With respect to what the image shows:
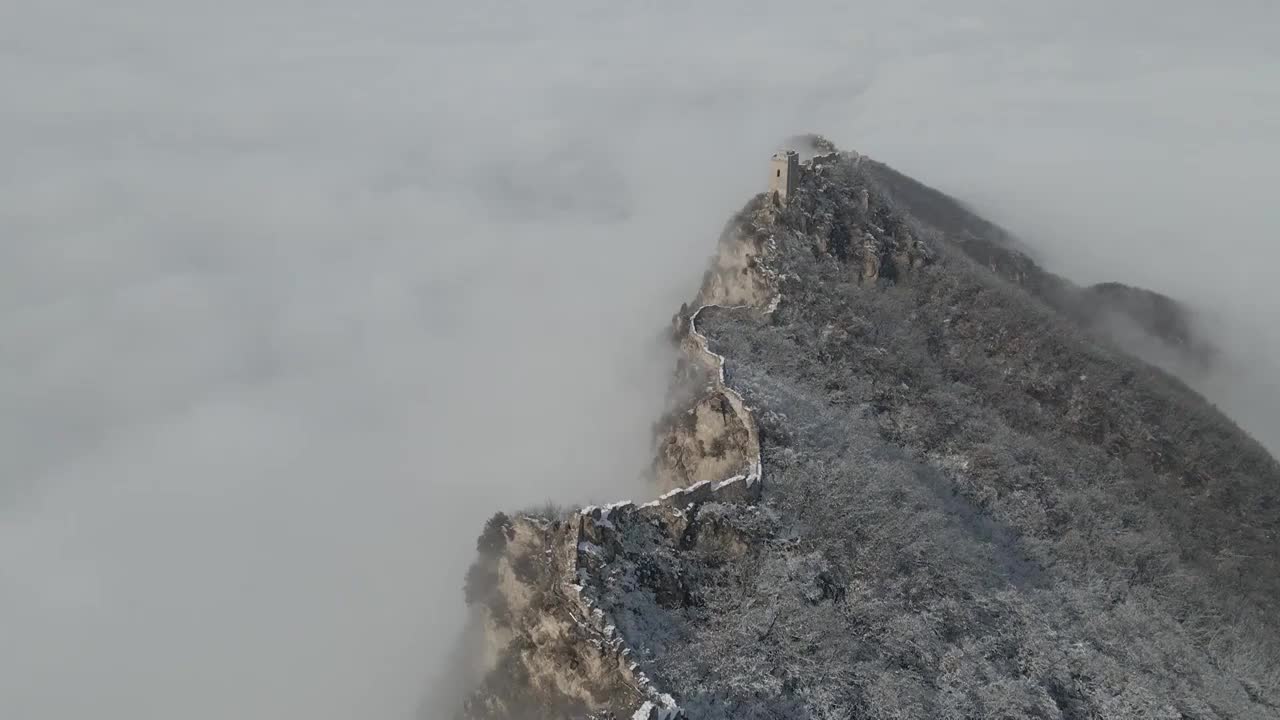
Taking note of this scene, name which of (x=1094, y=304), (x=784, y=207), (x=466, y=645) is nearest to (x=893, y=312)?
(x=784, y=207)

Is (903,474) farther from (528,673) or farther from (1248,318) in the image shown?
(1248,318)

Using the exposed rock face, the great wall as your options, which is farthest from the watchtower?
the great wall

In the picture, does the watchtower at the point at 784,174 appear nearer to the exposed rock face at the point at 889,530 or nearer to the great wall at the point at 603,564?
the exposed rock face at the point at 889,530

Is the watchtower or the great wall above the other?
the watchtower

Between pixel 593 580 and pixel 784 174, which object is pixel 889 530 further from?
pixel 784 174

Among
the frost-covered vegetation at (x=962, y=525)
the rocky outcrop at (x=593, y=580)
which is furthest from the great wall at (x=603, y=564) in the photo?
the frost-covered vegetation at (x=962, y=525)

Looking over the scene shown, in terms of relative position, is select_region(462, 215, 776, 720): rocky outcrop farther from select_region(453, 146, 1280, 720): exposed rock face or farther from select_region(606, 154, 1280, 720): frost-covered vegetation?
select_region(606, 154, 1280, 720): frost-covered vegetation
